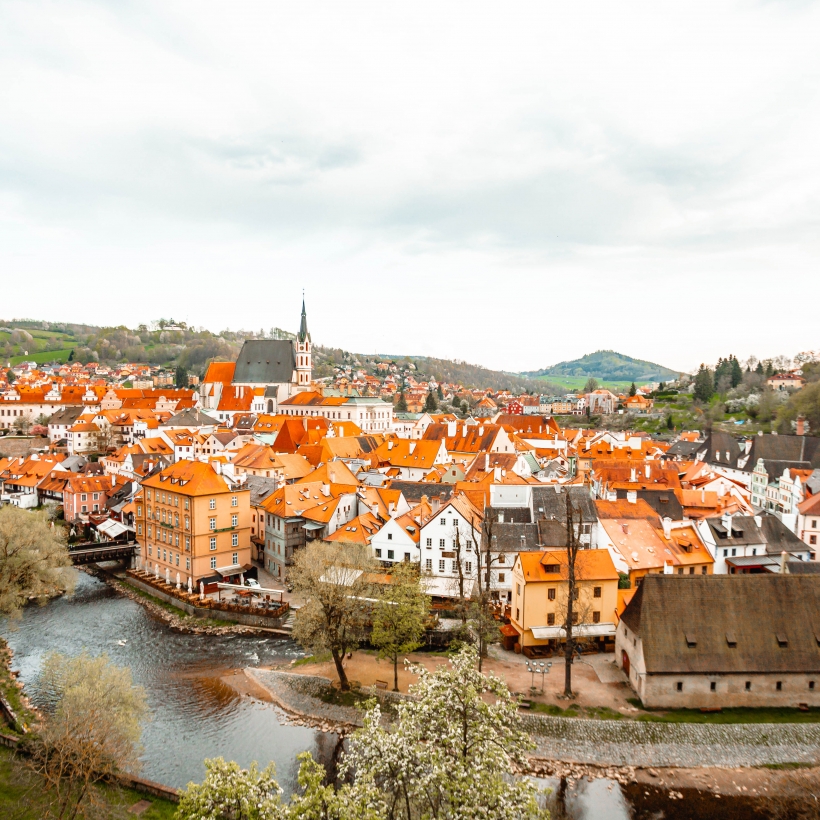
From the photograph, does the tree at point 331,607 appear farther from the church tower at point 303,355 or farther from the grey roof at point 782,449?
the church tower at point 303,355

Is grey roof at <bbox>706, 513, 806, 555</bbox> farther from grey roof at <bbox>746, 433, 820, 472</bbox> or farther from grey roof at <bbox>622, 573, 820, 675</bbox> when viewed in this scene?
grey roof at <bbox>746, 433, 820, 472</bbox>

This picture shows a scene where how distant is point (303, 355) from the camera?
122 meters

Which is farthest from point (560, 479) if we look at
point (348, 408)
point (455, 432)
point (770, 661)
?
point (348, 408)

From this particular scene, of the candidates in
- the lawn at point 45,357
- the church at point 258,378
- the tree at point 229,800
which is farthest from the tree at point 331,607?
the lawn at point 45,357

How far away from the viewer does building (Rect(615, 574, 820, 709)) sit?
81.3ft

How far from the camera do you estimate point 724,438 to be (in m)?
75.4

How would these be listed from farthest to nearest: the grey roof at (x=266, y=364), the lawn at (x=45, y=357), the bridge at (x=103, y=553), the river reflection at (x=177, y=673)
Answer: the lawn at (x=45, y=357) → the grey roof at (x=266, y=364) → the bridge at (x=103, y=553) → the river reflection at (x=177, y=673)

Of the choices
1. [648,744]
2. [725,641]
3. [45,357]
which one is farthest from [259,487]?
[45,357]

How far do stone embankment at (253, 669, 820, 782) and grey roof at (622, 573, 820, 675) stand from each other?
211 cm

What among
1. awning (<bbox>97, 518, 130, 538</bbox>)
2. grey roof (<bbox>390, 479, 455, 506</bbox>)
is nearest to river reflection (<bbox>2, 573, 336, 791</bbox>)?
awning (<bbox>97, 518, 130, 538</bbox>)

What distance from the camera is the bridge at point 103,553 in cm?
4703

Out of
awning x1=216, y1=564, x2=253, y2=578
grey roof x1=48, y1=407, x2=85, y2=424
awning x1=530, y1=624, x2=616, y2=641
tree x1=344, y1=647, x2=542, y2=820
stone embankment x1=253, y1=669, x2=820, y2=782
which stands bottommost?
awning x1=216, y1=564, x2=253, y2=578

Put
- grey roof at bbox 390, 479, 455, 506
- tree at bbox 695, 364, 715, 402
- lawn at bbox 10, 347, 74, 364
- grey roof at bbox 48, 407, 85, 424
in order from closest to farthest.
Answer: grey roof at bbox 390, 479, 455, 506 → grey roof at bbox 48, 407, 85, 424 → tree at bbox 695, 364, 715, 402 → lawn at bbox 10, 347, 74, 364

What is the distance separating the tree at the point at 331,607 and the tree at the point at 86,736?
7985 mm
